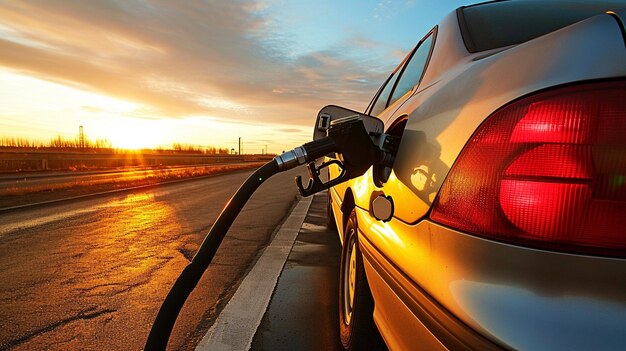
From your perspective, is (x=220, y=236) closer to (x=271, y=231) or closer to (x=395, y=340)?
(x=395, y=340)

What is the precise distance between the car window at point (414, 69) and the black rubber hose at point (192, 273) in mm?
1104

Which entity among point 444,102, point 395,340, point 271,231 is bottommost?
point 271,231

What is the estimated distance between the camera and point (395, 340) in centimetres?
149

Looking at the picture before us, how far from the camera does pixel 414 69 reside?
8.72 ft

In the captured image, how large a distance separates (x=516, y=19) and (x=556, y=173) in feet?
5.19

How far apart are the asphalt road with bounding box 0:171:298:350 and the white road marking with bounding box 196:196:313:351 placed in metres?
0.12

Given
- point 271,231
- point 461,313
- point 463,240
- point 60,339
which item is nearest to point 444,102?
point 463,240

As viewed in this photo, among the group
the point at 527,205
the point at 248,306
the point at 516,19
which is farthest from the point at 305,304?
the point at 527,205

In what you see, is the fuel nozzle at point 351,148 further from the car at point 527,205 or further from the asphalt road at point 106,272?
the asphalt road at point 106,272

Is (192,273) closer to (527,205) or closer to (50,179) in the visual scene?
(527,205)

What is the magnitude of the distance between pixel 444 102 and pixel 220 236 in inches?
45.0

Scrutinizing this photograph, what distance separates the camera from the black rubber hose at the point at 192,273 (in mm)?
1849

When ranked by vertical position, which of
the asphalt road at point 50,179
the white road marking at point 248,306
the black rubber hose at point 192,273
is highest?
the black rubber hose at point 192,273

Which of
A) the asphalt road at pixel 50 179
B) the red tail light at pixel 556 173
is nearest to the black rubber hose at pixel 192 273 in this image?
the red tail light at pixel 556 173
